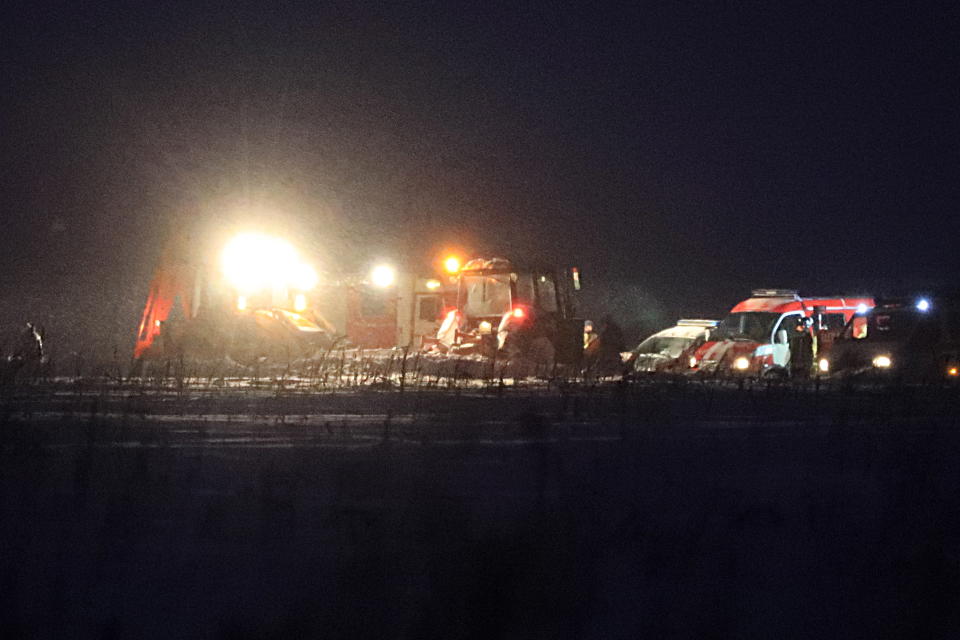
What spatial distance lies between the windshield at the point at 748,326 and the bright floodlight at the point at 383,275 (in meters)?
9.93

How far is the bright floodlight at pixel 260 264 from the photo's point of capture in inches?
1287

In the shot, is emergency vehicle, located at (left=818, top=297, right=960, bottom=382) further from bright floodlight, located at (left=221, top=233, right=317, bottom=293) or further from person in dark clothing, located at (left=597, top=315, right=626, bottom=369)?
bright floodlight, located at (left=221, top=233, right=317, bottom=293)

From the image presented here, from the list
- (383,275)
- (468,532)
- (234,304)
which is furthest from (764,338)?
(468,532)

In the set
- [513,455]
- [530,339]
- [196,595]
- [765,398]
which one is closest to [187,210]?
[530,339]

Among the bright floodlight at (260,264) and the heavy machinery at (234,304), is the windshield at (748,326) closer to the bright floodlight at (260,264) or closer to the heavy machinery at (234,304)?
the heavy machinery at (234,304)

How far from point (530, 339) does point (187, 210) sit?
28.4 metres

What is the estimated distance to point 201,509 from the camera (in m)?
7.45

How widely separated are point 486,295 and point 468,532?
21030mm

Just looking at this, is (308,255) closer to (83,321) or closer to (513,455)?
(83,321)

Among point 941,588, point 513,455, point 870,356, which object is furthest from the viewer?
point 870,356

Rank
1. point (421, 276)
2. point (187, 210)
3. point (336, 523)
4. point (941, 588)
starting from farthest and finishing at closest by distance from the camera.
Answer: point (187, 210) < point (421, 276) < point (336, 523) < point (941, 588)

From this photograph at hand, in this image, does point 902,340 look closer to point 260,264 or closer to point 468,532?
point 260,264

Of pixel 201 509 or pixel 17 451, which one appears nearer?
pixel 201 509

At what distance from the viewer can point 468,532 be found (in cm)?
676
